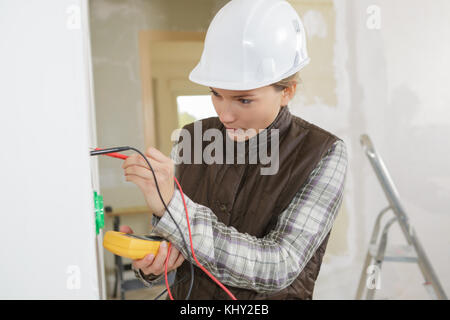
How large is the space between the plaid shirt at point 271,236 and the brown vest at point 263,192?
0.03 metres

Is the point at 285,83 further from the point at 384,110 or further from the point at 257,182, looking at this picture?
the point at 384,110

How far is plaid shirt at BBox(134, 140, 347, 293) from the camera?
0.51 metres

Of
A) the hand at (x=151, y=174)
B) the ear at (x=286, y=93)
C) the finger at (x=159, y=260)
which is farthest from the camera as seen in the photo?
the ear at (x=286, y=93)

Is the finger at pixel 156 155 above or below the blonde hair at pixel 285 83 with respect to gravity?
below

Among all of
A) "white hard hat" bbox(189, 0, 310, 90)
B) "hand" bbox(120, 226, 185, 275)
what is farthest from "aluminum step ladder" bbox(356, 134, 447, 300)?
"hand" bbox(120, 226, 185, 275)

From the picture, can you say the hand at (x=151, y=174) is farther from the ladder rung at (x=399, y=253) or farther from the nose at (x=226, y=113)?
the ladder rung at (x=399, y=253)

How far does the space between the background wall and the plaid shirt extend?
1052 mm

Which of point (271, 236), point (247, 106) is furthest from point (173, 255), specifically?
point (247, 106)

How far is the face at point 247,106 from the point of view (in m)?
0.63

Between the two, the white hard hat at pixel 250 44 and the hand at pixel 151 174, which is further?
the white hard hat at pixel 250 44

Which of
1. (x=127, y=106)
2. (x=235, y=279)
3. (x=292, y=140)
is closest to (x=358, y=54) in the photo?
(x=292, y=140)

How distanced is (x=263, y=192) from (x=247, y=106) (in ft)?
0.48

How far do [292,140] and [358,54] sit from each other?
111 cm

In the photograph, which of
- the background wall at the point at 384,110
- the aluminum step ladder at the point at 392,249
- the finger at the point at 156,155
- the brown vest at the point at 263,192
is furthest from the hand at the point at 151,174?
the background wall at the point at 384,110
